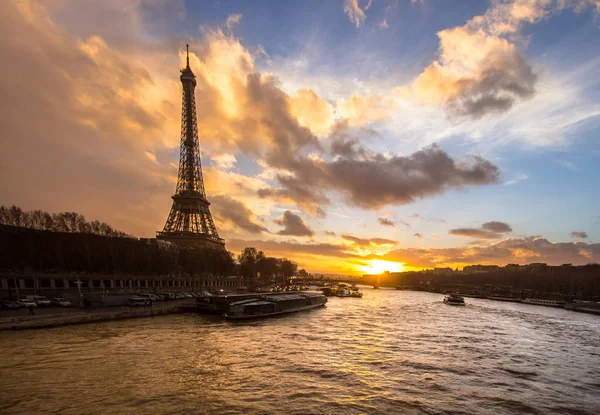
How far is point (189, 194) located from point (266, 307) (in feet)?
289

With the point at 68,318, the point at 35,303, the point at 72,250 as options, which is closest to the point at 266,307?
the point at 68,318

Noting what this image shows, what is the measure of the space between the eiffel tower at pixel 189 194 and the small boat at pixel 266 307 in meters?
69.2

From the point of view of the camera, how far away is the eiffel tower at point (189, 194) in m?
131

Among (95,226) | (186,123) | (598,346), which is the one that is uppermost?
(186,123)

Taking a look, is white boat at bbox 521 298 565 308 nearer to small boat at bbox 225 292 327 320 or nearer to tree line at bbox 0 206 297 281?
small boat at bbox 225 292 327 320

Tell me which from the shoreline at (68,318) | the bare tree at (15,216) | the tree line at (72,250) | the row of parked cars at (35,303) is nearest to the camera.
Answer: the shoreline at (68,318)

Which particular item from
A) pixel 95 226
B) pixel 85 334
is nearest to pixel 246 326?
pixel 85 334

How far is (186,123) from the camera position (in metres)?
140

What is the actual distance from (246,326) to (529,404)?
3265 cm

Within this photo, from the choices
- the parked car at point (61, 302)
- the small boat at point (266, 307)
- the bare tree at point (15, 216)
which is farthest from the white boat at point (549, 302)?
the bare tree at point (15, 216)

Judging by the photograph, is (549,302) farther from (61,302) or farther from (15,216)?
(15,216)

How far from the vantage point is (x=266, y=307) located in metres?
57.2

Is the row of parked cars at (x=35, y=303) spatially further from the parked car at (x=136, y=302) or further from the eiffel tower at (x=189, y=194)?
the eiffel tower at (x=189, y=194)

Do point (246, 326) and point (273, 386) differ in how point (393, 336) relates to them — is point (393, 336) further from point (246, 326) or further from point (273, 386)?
point (273, 386)
